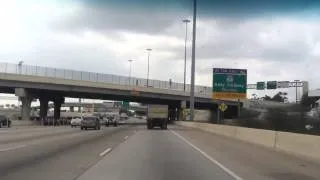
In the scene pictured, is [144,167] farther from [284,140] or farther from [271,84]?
[271,84]

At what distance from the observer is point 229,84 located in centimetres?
5691

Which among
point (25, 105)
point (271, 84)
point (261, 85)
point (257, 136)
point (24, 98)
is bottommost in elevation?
point (257, 136)

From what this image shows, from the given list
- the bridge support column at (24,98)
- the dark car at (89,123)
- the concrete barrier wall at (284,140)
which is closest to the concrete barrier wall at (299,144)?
the concrete barrier wall at (284,140)

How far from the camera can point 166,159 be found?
2216cm

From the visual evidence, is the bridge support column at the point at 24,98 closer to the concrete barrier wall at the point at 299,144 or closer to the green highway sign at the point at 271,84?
the green highway sign at the point at 271,84

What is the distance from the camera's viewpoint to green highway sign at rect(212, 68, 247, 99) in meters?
56.2

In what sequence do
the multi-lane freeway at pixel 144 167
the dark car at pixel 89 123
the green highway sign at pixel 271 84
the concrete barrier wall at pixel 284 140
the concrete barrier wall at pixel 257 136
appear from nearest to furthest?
the multi-lane freeway at pixel 144 167 → the concrete barrier wall at pixel 284 140 → the concrete barrier wall at pixel 257 136 → the dark car at pixel 89 123 → the green highway sign at pixel 271 84

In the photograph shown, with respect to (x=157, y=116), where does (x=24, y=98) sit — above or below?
above

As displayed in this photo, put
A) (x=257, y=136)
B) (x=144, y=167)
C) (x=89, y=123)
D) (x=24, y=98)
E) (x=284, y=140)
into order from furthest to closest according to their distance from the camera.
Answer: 1. (x=24, y=98)
2. (x=89, y=123)
3. (x=257, y=136)
4. (x=284, y=140)
5. (x=144, y=167)

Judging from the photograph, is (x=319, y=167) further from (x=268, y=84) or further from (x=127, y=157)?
(x=268, y=84)

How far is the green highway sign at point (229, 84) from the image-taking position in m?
56.2

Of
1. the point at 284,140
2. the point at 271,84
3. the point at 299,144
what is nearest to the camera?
the point at 299,144

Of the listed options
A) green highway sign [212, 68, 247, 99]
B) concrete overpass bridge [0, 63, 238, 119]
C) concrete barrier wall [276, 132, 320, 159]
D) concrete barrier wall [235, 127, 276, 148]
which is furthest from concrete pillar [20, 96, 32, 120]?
concrete barrier wall [276, 132, 320, 159]

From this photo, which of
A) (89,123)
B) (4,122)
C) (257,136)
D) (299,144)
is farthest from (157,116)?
(299,144)
